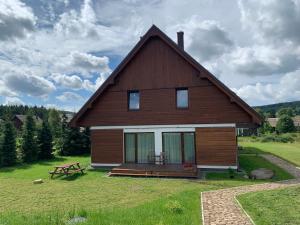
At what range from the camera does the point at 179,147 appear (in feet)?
54.5

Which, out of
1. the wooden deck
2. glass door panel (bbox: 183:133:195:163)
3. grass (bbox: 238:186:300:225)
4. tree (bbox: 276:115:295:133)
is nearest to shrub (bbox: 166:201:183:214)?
grass (bbox: 238:186:300:225)

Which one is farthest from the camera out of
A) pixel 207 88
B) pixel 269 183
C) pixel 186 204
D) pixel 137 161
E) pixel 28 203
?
pixel 137 161

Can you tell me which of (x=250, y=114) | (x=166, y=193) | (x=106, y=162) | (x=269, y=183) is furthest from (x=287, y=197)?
(x=106, y=162)

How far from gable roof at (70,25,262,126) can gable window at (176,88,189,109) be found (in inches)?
52.8

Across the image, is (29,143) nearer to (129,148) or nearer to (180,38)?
(129,148)

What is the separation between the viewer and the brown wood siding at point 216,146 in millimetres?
15422

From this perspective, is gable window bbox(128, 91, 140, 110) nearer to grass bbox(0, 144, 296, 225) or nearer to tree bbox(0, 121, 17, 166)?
grass bbox(0, 144, 296, 225)

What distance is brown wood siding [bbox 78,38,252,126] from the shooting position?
52.2 ft

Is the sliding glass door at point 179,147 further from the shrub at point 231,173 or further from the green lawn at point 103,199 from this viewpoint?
the green lawn at point 103,199

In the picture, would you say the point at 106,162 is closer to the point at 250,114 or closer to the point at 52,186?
the point at 52,186

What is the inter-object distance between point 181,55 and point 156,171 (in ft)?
21.6

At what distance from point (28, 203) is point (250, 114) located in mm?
11129

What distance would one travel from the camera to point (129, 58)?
672 inches

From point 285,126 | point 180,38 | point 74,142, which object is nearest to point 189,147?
point 180,38
